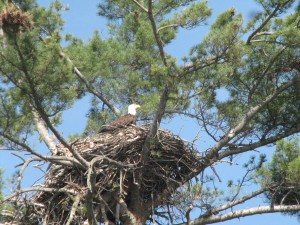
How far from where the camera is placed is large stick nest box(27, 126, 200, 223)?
9.28m

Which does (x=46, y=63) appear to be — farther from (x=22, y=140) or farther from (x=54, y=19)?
(x=54, y=19)

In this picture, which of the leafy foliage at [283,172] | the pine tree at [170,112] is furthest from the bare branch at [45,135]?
the leafy foliage at [283,172]

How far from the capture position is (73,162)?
8.97 metres

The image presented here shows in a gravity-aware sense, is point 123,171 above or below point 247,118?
below

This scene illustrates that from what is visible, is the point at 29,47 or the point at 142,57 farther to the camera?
the point at 142,57

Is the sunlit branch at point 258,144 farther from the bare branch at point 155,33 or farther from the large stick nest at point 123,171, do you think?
the bare branch at point 155,33

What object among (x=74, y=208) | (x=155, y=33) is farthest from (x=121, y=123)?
(x=155, y=33)

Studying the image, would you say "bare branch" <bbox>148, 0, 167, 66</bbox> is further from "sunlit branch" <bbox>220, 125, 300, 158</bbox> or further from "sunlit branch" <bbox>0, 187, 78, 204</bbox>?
"sunlit branch" <bbox>0, 187, 78, 204</bbox>

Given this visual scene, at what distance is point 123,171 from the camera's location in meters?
9.33

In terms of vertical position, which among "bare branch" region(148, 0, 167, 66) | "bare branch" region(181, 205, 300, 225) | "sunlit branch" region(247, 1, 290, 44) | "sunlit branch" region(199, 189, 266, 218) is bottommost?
"bare branch" region(181, 205, 300, 225)

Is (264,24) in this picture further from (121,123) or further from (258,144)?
(121,123)

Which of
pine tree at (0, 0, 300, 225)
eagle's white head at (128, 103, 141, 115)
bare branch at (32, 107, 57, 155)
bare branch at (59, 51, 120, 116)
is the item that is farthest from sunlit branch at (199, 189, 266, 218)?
bare branch at (59, 51, 120, 116)

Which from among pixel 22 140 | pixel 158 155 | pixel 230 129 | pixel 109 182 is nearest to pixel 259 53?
pixel 230 129

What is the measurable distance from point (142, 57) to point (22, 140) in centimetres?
359
